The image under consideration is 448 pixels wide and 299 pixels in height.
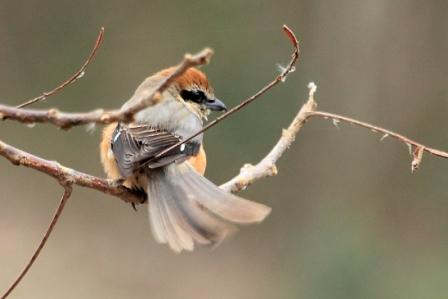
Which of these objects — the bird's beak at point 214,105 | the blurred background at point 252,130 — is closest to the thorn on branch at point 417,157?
the bird's beak at point 214,105

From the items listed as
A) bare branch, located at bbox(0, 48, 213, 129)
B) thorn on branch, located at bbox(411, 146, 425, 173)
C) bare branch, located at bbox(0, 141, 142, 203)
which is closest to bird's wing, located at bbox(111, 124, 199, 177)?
bare branch, located at bbox(0, 141, 142, 203)

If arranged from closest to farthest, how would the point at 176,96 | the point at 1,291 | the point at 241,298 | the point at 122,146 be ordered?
the point at 122,146
the point at 176,96
the point at 1,291
the point at 241,298

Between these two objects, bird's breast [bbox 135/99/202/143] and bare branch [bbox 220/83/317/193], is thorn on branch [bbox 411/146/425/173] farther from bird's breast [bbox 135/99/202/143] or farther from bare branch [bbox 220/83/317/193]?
bird's breast [bbox 135/99/202/143]

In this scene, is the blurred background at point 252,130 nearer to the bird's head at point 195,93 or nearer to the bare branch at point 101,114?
the bird's head at point 195,93

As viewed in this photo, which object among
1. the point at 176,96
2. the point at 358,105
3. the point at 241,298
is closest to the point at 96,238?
the point at 241,298

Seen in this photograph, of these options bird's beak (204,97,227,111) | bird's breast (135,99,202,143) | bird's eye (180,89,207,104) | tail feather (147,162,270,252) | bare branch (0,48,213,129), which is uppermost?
bird's eye (180,89,207,104)

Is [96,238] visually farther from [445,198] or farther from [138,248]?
[445,198]
